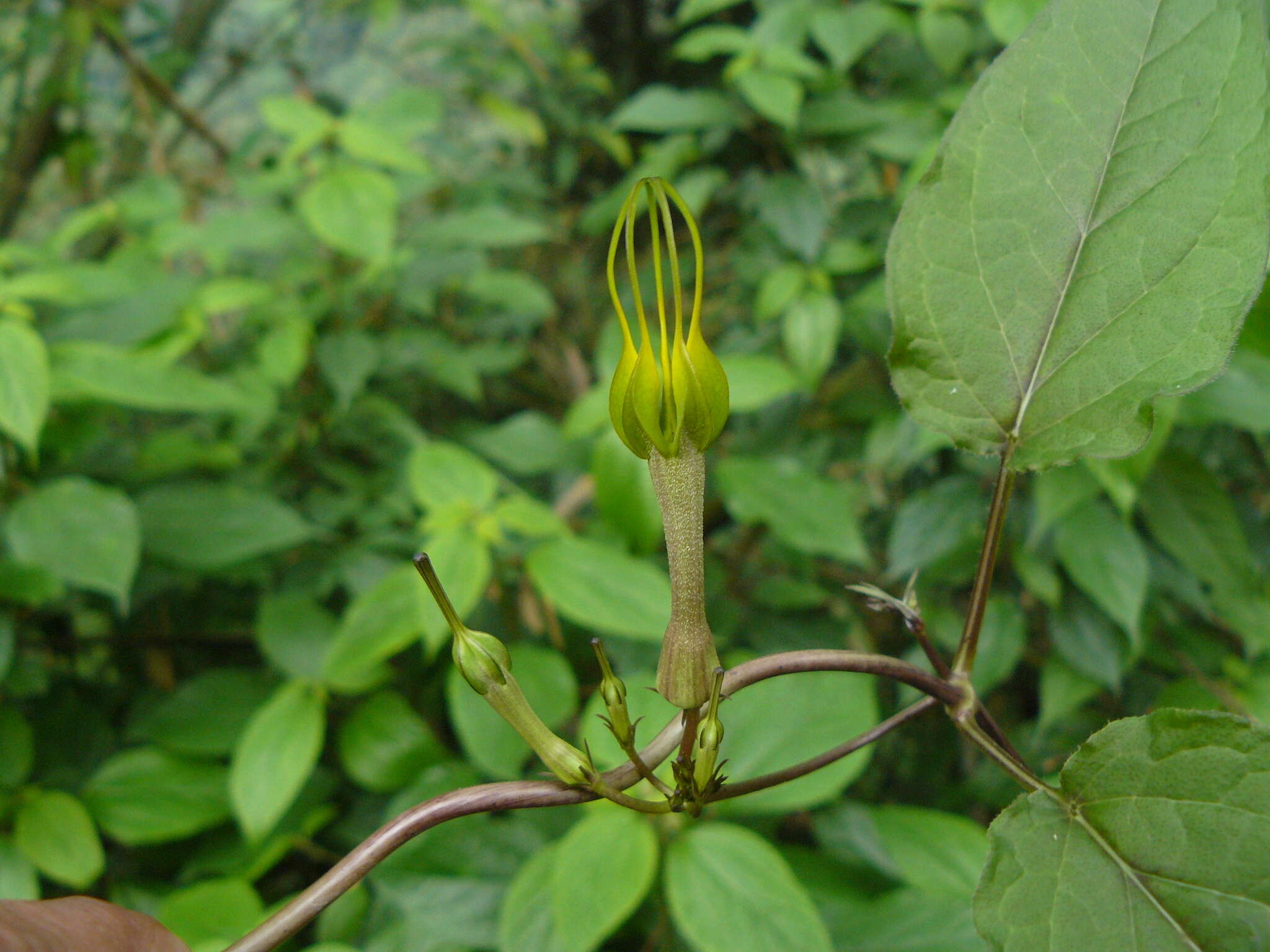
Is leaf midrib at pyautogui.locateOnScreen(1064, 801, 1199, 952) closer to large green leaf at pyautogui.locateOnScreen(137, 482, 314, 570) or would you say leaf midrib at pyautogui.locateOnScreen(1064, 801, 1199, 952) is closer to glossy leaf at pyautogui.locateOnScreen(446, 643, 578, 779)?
glossy leaf at pyautogui.locateOnScreen(446, 643, 578, 779)

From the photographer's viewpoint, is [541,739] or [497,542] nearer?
[541,739]

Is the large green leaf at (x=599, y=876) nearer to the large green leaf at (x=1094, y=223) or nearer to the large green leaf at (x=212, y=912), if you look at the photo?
the large green leaf at (x=212, y=912)

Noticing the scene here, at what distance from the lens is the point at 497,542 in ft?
2.61

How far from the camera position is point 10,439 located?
802 mm

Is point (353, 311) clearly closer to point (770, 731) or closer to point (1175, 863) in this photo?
point (770, 731)

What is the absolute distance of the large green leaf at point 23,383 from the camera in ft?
2.24

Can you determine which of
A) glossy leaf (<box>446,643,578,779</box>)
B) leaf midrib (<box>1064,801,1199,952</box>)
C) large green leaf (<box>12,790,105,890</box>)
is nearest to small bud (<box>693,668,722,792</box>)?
leaf midrib (<box>1064,801,1199,952</box>)

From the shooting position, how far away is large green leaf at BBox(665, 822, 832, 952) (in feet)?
1.75

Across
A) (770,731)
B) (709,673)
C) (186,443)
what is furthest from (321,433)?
(709,673)

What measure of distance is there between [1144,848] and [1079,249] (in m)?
0.18

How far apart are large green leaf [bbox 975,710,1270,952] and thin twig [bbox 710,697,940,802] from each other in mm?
38

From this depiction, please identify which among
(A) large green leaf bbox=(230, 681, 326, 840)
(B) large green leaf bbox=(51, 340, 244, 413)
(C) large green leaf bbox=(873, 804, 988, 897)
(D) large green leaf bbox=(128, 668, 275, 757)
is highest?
(B) large green leaf bbox=(51, 340, 244, 413)

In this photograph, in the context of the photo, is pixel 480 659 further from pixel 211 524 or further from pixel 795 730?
pixel 211 524

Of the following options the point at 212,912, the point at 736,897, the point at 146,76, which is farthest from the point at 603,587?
the point at 146,76
